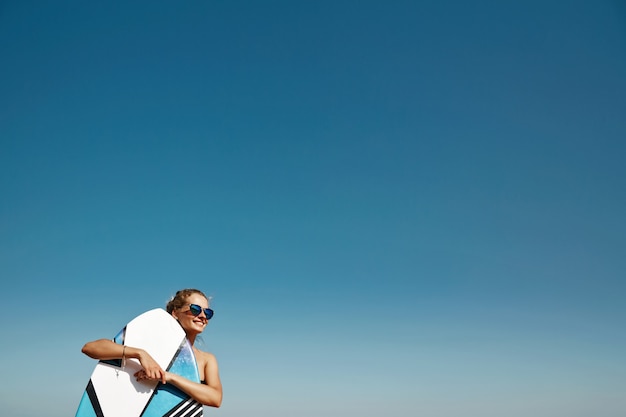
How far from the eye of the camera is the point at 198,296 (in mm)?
5000

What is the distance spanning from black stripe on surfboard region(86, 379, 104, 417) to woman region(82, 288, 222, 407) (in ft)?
0.95

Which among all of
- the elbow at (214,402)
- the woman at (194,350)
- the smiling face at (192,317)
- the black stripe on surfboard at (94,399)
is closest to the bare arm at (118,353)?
the woman at (194,350)

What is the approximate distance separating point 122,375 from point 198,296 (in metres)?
0.97

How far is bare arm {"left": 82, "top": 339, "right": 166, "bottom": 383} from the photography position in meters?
4.22

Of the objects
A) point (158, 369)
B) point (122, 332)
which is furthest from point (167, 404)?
point (122, 332)

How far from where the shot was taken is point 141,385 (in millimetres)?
4379

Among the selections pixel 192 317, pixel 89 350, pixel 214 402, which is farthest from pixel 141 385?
pixel 192 317

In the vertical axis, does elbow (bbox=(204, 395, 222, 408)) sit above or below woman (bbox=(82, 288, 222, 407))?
below

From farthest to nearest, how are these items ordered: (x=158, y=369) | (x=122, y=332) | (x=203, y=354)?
(x=203, y=354) < (x=122, y=332) < (x=158, y=369)

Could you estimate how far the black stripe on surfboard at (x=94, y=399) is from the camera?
4297 millimetres

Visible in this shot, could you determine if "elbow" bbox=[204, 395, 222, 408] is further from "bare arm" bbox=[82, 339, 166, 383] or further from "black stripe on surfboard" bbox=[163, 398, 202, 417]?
"bare arm" bbox=[82, 339, 166, 383]

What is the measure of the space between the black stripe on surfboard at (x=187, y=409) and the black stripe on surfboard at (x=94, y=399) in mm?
561

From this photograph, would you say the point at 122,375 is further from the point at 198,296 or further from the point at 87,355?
the point at 198,296

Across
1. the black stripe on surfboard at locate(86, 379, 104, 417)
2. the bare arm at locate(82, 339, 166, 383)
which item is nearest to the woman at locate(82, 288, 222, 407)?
the bare arm at locate(82, 339, 166, 383)
